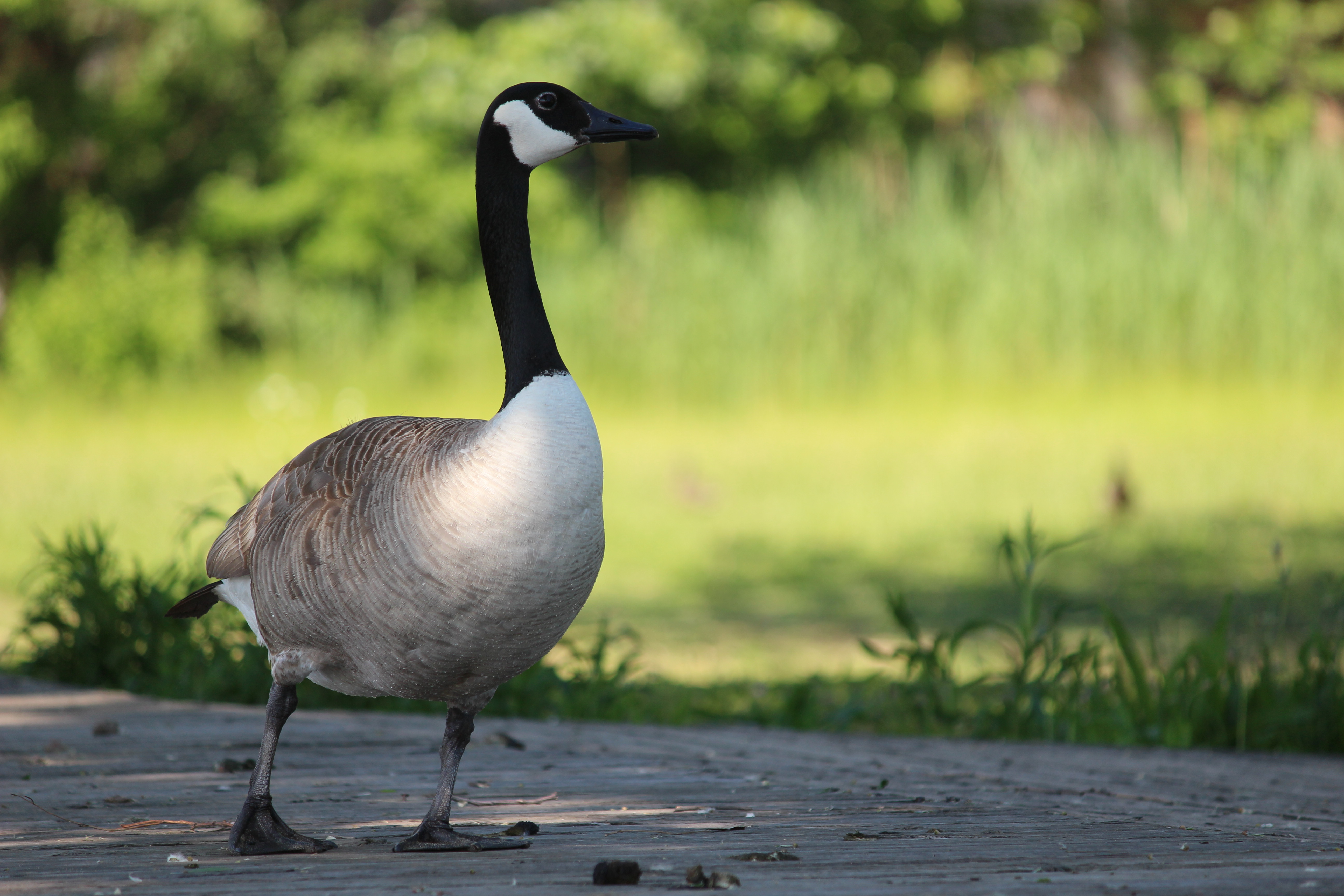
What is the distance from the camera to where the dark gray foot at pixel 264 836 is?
3.24 metres

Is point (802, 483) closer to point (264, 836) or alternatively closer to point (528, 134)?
point (528, 134)

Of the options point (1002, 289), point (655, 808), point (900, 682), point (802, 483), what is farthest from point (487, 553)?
point (1002, 289)

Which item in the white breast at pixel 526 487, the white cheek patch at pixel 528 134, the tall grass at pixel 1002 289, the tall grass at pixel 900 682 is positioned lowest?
the tall grass at pixel 900 682

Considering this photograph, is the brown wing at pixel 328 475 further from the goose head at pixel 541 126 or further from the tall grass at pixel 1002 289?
the tall grass at pixel 1002 289

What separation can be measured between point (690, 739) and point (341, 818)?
1506mm

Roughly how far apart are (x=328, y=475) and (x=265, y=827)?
87 centimetres

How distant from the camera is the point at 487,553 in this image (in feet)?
10.0

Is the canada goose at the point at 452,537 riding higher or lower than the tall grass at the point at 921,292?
lower

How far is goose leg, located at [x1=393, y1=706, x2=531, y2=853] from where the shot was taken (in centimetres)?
327

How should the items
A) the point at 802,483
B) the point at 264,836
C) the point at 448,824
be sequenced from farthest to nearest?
the point at 802,483 < the point at 448,824 < the point at 264,836

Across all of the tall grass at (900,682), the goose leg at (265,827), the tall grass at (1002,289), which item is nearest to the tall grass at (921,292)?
the tall grass at (1002,289)

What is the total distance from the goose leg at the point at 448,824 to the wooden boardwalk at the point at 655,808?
1.7 inches

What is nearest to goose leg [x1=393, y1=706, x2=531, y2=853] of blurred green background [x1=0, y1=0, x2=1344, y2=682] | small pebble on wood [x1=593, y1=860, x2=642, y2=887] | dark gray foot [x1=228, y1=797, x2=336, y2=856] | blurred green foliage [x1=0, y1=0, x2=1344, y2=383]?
dark gray foot [x1=228, y1=797, x2=336, y2=856]

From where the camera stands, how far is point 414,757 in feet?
14.9
